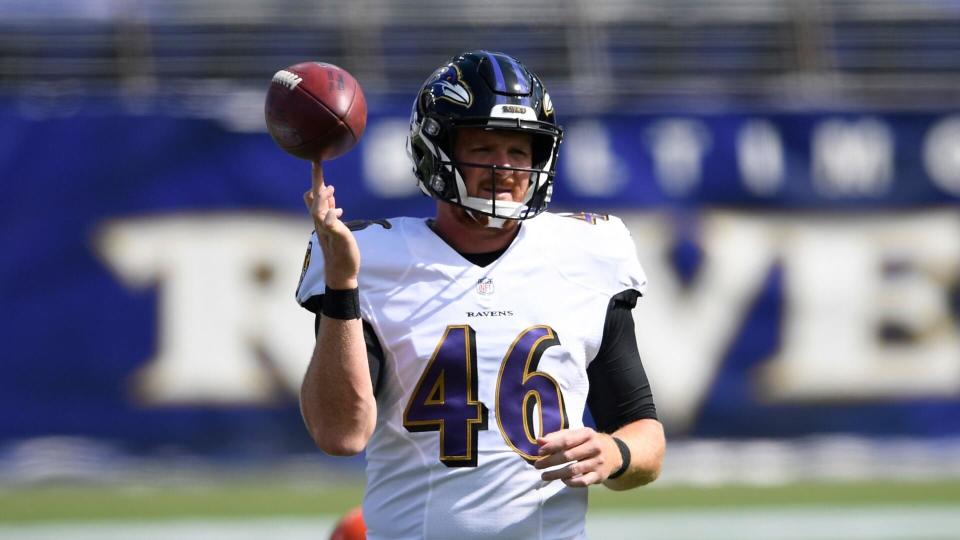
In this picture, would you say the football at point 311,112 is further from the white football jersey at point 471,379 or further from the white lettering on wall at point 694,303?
the white lettering on wall at point 694,303

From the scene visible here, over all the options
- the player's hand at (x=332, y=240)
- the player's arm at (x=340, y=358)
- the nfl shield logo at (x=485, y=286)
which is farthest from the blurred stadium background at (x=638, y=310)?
the player's hand at (x=332, y=240)

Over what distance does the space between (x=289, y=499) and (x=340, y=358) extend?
5.60m

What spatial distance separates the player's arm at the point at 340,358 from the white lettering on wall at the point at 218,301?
19.9ft

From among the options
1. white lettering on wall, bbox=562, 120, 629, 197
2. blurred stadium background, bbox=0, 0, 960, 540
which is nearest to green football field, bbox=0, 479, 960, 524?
blurred stadium background, bbox=0, 0, 960, 540

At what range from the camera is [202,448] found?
8867mm

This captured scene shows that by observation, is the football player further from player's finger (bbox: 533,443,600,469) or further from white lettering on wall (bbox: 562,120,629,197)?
white lettering on wall (bbox: 562,120,629,197)

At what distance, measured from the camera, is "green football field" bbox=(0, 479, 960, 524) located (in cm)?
777

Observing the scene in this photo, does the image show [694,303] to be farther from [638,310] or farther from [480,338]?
[480,338]

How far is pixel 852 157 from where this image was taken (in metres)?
9.45

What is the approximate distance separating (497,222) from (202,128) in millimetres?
6367

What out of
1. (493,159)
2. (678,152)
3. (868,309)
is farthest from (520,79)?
(868,309)

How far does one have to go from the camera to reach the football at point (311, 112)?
302 centimetres

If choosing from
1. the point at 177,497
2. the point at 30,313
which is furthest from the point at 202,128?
the point at 177,497

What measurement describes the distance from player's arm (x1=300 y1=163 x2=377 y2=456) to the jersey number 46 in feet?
0.48
